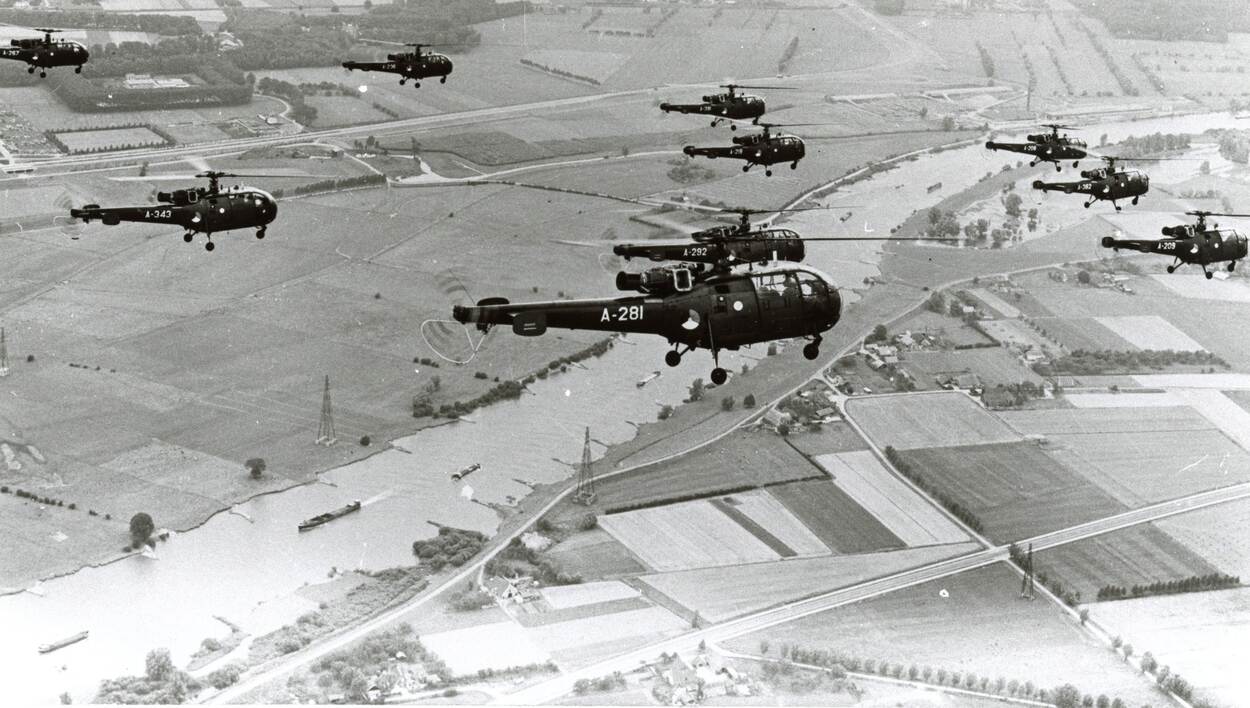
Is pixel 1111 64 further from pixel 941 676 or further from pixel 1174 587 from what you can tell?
pixel 941 676

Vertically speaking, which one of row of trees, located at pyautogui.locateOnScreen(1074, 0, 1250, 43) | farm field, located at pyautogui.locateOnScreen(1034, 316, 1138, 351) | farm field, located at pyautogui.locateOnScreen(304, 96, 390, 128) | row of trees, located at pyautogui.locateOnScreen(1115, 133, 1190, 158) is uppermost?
row of trees, located at pyautogui.locateOnScreen(1074, 0, 1250, 43)

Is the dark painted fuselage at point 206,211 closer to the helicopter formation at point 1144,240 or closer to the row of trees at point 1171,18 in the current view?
the helicopter formation at point 1144,240

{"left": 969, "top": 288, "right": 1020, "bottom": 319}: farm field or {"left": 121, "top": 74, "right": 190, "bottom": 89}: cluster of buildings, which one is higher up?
{"left": 121, "top": 74, "right": 190, "bottom": 89}: cluster of buildings

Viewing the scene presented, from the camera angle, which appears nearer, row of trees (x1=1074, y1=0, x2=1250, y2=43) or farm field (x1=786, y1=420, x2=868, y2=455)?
farm field (x1=786, y1=420, x2=868, y2=455)

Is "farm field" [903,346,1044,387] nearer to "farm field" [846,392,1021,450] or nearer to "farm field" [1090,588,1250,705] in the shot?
"farm field" [846,392,1021,450]

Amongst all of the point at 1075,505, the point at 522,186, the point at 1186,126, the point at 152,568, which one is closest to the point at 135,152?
the point at 522,186

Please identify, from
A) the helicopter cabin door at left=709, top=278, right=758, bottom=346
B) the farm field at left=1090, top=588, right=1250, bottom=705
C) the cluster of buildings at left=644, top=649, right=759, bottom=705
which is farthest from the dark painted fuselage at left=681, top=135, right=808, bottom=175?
the cluster of buildings at left=644, top=649, right=759, bottom=705
